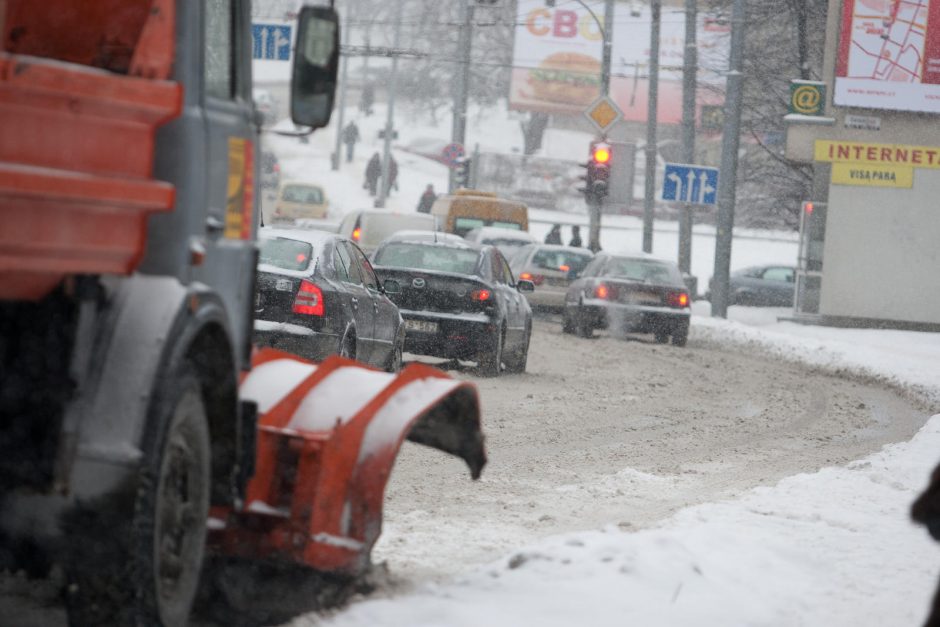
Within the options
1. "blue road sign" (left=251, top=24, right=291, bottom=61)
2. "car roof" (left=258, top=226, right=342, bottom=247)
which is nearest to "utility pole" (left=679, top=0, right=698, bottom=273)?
"blue road sign" (left=251, top=24, right=291, bottom=61)

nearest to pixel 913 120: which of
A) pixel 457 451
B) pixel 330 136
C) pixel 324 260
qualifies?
pixel 324 260

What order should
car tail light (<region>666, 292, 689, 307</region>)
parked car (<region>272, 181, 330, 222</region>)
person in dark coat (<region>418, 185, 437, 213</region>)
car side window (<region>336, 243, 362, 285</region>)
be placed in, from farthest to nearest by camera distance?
parked car (<region>272, 181, 330, 222</region>) < person in dark coat (<region>418, 185, 437, 213</region>) < car tail light (<region>666, 292, 689, 307</region>) < car side window (<region>336, 243, 362, 285</region>)

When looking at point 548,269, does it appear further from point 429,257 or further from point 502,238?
point 429,257

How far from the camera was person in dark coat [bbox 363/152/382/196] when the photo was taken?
201 ft

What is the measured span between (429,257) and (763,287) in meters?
25.8

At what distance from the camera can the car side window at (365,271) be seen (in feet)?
47.3

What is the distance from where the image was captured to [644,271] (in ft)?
88.3

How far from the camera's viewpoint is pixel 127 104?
4320 mm

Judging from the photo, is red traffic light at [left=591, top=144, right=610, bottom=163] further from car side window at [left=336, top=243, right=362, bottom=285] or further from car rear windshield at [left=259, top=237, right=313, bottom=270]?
car rear windshield at [left=259, top=237, right=313, bottom=270]

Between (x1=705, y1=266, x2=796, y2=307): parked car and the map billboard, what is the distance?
9.03 m

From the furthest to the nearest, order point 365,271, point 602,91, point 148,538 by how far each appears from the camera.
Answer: point 602,91, point 365,271, point 148,538

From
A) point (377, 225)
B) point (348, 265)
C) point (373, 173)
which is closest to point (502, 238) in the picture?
point (377, 225)

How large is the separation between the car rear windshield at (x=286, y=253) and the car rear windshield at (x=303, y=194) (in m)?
44.0

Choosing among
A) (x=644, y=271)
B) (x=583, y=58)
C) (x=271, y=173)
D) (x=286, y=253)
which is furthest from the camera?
(x=583, y=58)
